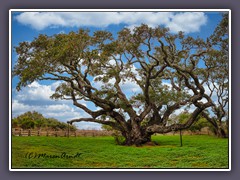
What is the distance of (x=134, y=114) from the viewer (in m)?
8.50

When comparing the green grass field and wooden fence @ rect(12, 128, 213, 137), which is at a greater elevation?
wooden fence @ rect(12, 128, 213, 137)

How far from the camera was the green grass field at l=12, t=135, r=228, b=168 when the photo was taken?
671 cm

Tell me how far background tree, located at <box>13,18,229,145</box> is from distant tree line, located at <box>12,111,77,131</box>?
46 cm

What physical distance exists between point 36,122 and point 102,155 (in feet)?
4.51

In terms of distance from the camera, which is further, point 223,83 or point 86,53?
point 86,53

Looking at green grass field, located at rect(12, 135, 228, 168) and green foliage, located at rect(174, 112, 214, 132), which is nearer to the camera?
green grass field, located at rect(12, 135, 228, 168)

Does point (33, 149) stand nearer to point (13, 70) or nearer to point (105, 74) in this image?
point (13, 70)

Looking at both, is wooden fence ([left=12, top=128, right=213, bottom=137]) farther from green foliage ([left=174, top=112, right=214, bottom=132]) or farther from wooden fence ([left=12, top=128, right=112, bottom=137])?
green foliage ([left=174, top=112, right=214, bottom=132])

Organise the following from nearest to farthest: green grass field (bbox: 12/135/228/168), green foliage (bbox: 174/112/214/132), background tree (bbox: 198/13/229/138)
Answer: green grass field (bbox: 12/135/228/168)
background tree (bbox: 198/13/229/138)
green foliage (bbox: 174/112/214/132)

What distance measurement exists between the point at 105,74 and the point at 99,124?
105 centimetres

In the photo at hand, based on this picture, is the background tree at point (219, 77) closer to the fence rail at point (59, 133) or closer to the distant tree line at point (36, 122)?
the fence rail at point (59, 133)

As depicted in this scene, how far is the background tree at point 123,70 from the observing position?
724 cm

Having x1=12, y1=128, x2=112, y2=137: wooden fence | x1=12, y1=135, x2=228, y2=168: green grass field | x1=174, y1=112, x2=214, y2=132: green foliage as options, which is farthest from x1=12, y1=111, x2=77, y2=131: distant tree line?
x1=174, y1=112, x2=214, y2=132: green foliage
